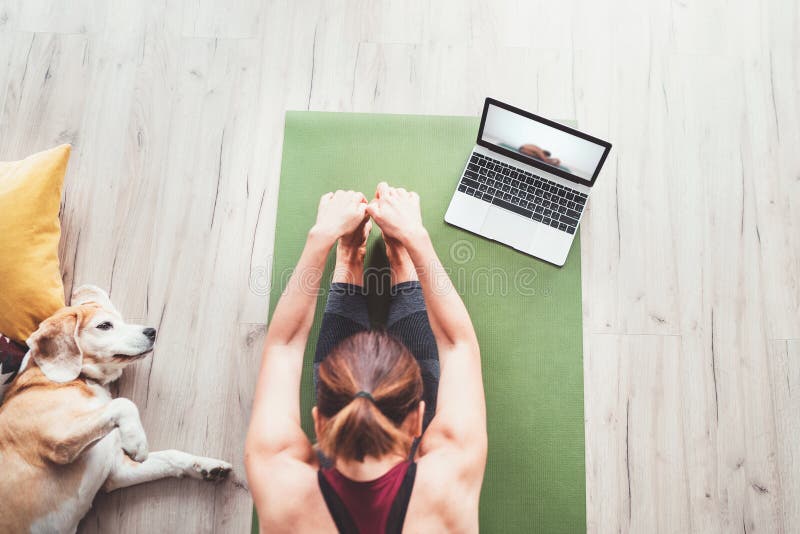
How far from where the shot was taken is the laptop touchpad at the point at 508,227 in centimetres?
158

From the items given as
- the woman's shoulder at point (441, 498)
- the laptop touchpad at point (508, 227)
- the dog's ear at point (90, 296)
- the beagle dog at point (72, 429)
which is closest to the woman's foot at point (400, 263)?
the laptop touchpad at point (508, 227)

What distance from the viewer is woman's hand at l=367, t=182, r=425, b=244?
1402 millimetres

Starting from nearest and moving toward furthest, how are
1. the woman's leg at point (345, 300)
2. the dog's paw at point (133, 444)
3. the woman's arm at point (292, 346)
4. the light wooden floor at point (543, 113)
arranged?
the woman's arm at point (292, 346) → the dog's paw at point (133, 444) → the woman's leg at point (345, 300) → the light wooden floor at point (543, 113)

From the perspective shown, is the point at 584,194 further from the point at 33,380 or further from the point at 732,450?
the point at 33,380

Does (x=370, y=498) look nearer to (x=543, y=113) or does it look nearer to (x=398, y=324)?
(x=398, y=324)

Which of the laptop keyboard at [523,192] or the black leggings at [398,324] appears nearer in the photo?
the black leggings at [398,324]

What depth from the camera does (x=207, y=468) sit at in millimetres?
1462

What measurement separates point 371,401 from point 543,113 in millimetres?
1186

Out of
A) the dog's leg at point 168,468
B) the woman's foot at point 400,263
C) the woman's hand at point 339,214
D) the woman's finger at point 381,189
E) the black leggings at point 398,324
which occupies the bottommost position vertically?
the dog's leg at point 168,468

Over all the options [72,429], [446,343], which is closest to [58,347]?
[72,429]

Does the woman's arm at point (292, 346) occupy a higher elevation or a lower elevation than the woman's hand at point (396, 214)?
lower

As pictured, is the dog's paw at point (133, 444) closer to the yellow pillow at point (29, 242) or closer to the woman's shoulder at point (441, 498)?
the yellow pillow at point (29, 242)

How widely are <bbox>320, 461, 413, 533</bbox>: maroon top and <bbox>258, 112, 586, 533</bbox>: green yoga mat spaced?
0.47 meters

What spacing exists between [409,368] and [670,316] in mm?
1025
